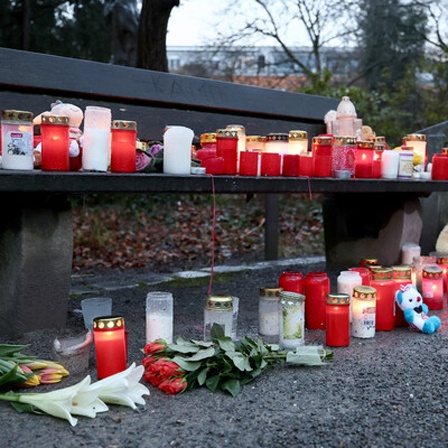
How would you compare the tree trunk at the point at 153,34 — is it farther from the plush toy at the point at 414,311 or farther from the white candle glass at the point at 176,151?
the plush toy at the point at 414,311

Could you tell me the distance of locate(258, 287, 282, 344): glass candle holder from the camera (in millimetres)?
2832

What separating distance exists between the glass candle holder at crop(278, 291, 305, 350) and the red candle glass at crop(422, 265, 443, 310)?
111 centimetres

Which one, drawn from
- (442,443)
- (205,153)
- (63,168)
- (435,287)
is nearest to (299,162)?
(205,153)

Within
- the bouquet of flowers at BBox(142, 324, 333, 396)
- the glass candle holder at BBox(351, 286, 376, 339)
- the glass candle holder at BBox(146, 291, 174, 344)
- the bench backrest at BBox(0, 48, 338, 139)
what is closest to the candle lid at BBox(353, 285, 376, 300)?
the glass candle holder at BBox(351, 286, 376, 339)

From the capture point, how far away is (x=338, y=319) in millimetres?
2691

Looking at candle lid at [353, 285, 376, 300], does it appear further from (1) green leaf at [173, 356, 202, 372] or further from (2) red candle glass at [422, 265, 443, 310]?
(1) green leaf at [173, 356, 202, 372]

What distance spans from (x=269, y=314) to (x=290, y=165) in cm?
86

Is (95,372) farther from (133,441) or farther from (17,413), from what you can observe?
(133,441)

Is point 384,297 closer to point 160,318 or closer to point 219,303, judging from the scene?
point 219,303

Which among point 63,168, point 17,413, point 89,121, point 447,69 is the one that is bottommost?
point 17,413

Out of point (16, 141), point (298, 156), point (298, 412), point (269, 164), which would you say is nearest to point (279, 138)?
point (298, 156)

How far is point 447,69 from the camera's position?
32.1ft

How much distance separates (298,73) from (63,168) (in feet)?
43.8

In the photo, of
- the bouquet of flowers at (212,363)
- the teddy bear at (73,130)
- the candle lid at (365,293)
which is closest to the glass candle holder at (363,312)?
the candle lid at (365,293)
